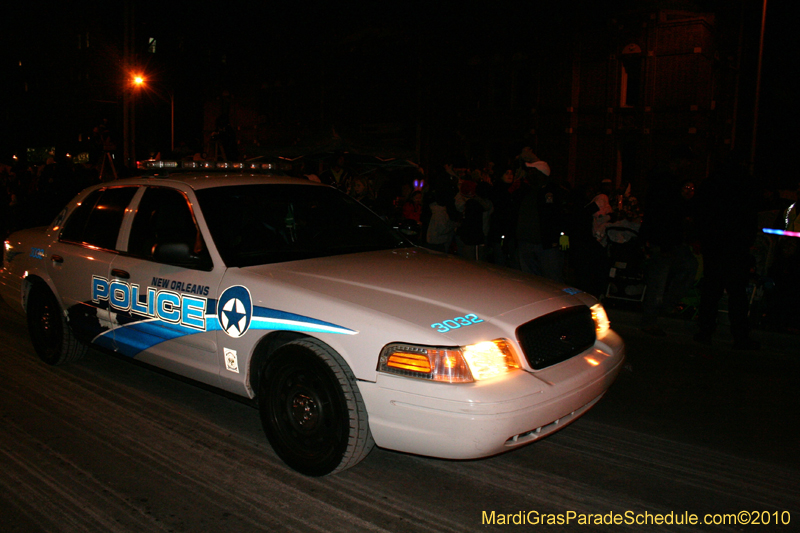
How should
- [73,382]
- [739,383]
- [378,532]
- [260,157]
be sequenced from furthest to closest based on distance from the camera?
[260,157] → [739,383] → [73,382] → [378,532]

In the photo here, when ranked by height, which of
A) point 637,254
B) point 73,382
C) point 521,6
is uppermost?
point 521,6

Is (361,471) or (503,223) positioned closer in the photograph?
(361,471)

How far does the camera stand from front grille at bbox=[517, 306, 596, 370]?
3.55 meters

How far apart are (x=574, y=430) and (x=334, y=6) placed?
3079 centimetres

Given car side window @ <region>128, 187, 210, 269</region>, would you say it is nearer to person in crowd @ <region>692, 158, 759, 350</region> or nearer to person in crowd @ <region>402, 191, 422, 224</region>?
person in crowd @ <region>692, 158, 759, 350</region>

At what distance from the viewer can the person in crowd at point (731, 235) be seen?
6.74 meters

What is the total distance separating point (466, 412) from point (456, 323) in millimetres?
457

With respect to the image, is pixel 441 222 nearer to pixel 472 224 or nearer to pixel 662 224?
pixel 472 224

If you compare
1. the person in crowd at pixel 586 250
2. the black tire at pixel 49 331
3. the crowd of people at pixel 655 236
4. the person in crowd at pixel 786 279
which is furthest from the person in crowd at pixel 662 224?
the black tire at pixel 49 331

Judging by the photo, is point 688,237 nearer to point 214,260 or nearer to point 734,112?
point 214,260

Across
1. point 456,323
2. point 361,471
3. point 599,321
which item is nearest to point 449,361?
point 456,323

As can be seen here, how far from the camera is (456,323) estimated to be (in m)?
3.44

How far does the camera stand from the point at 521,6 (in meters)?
26.9

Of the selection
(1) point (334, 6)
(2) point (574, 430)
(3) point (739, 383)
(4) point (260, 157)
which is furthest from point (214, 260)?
(1) point (334, 6)
